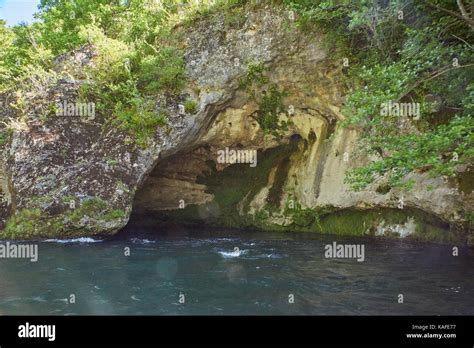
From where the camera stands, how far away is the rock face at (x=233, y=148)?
13695 millimetres

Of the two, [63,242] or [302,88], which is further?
[302,88]

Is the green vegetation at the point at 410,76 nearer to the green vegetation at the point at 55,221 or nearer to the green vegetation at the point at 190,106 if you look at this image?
the green vegetation at the point at 190,106

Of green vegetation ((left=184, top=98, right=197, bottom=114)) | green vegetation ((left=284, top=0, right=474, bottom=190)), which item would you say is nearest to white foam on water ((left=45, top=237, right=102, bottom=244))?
green vegetation ((left=184, top=98, right=197, bottom=114))

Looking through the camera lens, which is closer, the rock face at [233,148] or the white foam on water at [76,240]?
A: the white foam on water at [76,240]

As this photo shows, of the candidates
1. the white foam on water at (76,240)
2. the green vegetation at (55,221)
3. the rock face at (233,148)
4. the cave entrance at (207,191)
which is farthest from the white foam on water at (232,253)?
the cave entrance at (207,191)

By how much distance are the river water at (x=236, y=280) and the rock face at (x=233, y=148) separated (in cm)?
123

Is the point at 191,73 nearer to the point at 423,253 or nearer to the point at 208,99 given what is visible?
the point at 208,99

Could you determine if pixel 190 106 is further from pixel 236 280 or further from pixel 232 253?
pixel 236 280

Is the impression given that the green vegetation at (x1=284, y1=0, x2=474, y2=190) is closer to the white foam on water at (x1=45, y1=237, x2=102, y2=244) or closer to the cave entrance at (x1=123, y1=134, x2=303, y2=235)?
the cave entrance at (x1=123, y1=134, x2=303, y2=235)

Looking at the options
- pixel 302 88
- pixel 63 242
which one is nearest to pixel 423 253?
pixel 302 88

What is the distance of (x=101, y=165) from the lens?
14.6 metres

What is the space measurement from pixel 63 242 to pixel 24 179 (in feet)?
8.94

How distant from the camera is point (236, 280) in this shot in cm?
938

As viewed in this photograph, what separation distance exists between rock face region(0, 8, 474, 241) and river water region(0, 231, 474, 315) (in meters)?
1.23
